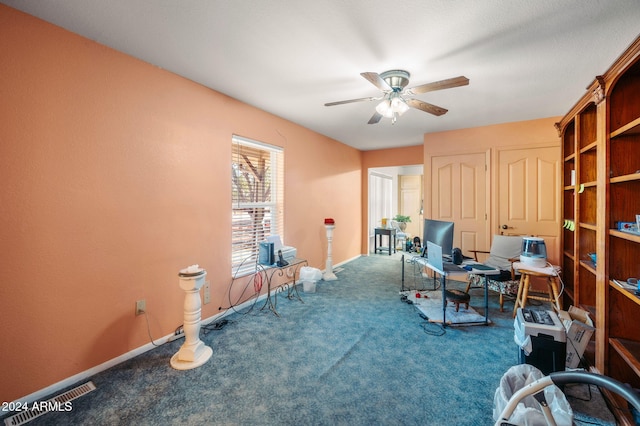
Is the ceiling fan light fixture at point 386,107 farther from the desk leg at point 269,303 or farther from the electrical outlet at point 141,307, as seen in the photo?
the electrical outlet at point 141,307

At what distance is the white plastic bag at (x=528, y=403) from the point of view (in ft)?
4.34

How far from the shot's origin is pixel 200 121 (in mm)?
2750

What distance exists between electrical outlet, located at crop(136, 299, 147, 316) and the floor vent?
534 millimetres

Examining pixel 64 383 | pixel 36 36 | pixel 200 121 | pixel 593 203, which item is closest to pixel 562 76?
pixel 593 203

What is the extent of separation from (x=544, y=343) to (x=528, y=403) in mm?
555

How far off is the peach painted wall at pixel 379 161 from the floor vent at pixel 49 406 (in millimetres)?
5119

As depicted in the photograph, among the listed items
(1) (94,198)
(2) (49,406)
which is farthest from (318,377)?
(1) (94,198)

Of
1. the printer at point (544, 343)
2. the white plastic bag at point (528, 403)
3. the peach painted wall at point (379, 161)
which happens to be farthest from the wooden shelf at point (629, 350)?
the peach painted wall at point (379, 161)

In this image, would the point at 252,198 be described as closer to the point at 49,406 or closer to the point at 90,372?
the point at 90,372

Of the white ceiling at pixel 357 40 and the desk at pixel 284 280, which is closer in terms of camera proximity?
the white ceiling at pixel 357 40

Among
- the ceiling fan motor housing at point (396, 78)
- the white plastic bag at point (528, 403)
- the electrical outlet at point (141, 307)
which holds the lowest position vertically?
the white plastic bag at point (528, 403)

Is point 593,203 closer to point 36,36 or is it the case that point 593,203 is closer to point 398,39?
point 398,39

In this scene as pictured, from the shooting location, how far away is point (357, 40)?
1.96 metres

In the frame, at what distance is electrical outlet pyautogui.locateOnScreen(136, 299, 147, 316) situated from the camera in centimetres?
227
